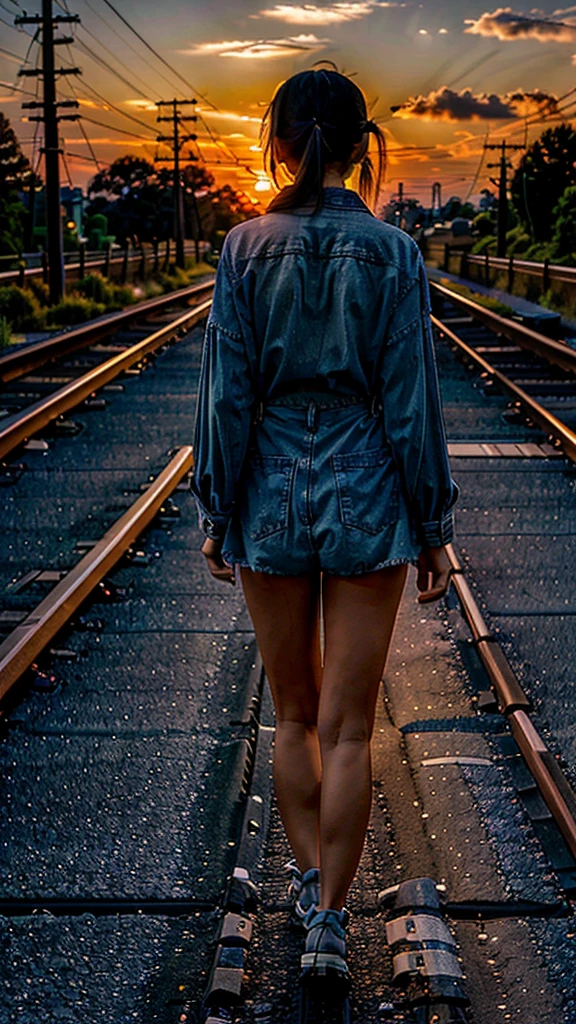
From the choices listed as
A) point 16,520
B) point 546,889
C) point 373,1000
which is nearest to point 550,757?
point 546,889

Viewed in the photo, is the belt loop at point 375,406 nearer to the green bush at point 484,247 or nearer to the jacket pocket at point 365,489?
the jacket pocket at point 365,489

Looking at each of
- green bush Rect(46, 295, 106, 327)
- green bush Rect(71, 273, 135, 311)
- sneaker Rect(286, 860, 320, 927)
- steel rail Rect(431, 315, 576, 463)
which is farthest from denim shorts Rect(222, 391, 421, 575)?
green bush Rect(71, 273, 135, 311)

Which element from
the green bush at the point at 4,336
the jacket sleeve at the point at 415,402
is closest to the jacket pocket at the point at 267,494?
the jacket sleeve at the point at 415,402

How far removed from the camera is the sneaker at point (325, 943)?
9.55 feet

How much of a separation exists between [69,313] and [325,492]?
26153mm

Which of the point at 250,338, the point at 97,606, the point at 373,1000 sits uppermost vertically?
the point at 250,338

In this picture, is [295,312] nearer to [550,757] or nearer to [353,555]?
[353,555]

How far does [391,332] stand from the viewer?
2.68 meters

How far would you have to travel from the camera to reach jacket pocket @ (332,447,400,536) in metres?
2.69

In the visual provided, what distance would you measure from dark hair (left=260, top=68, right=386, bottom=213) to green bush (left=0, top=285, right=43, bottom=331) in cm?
2294

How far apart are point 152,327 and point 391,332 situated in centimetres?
2152

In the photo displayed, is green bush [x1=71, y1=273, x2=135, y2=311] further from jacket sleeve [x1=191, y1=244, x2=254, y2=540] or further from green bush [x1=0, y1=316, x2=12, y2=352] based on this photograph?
jacket sleeve [x1=191, y1=244, x2=254, y2=540]

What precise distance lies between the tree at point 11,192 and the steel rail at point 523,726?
58550 mm

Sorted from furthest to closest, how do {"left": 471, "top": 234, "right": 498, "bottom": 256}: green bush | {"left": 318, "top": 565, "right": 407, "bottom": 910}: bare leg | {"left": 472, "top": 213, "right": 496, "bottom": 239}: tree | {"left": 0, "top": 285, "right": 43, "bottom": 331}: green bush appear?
{"left": 472, "top": 213, "right": 496, "bottom": 239}: tree < {"left": 471, "top": 234, "right": 498, "bottom": 256}: green bush < {"left": 0, "top": 285, "right": 43, "bottom": 331}: green bush < {"left": 318, "top": 565, "right": 407, "bottom": 910}: bare leg
